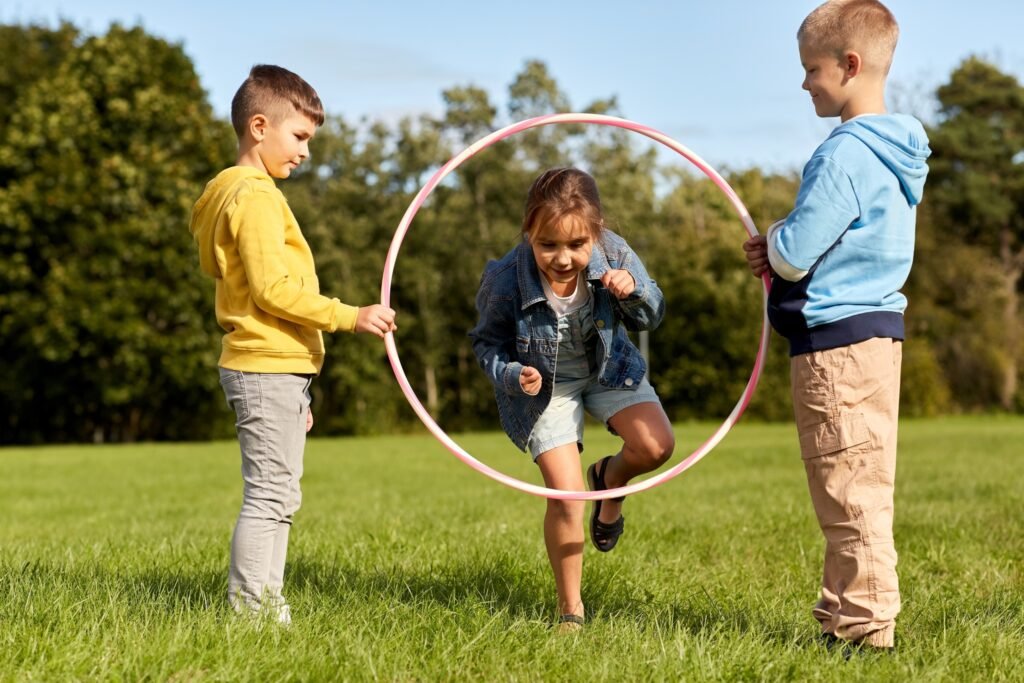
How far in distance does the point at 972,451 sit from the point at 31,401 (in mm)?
29723

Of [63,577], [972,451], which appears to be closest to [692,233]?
[972,451]

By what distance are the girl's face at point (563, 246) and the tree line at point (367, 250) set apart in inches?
1135

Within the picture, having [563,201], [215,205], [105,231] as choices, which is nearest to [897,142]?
[563,201]

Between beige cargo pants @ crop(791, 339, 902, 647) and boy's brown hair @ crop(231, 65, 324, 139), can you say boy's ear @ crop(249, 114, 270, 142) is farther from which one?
beige cargo pants @ crop(791, 339, 902, 647)

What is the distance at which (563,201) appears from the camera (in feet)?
15.0

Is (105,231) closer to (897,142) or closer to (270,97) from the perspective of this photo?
(270,97)

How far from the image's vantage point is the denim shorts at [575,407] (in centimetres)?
480

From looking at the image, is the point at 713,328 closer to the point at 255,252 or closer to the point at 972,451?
the point at 972,451

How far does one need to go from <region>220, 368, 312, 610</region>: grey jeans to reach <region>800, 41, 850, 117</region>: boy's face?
2.38 m

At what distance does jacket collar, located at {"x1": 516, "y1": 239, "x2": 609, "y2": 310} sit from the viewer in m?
4.72

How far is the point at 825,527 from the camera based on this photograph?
4125 millimetres

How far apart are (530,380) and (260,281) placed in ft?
3.90

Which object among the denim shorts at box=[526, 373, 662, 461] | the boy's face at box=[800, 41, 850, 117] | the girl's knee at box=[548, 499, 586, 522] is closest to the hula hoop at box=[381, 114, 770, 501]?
the girl's knee at box=[548, 499, 586, 522]

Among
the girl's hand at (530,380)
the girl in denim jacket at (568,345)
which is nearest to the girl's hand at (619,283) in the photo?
the girl in denim jacket at (568,345)
